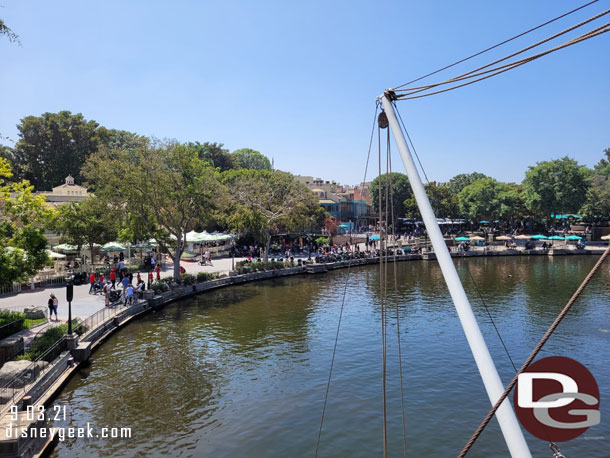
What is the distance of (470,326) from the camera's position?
5.14 meters

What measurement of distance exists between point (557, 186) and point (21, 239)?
227 ft

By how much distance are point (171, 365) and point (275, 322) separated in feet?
26.5

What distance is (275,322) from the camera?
25.6m

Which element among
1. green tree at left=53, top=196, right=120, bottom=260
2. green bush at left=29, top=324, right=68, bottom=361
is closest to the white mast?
green bush at left=29, top=324, right=68, bottom=361

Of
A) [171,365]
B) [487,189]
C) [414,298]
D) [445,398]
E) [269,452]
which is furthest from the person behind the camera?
[487,189]

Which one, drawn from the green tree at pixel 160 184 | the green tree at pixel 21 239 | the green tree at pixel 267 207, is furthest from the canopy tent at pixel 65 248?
the green tree at pixel 21 239

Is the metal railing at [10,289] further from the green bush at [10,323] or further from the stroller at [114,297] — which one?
the green bush at [10,323]

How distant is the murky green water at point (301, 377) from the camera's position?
1269cm

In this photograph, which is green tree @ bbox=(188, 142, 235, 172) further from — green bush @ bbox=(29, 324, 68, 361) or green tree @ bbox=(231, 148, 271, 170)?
green bush @ bbox=(29, 324, 68, 361)

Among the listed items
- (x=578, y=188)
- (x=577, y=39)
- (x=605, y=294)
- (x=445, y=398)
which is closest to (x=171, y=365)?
(x=445, y=398)

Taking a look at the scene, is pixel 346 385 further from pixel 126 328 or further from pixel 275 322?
pixel 126 328

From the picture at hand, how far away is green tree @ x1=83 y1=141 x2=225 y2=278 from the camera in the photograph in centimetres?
3066

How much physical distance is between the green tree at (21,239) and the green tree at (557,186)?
221 ft
